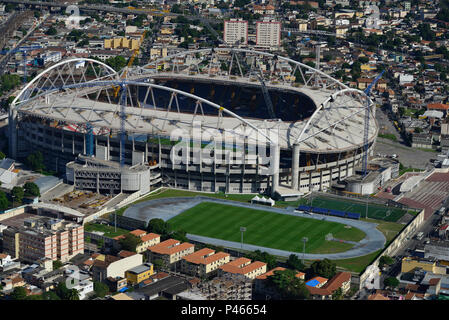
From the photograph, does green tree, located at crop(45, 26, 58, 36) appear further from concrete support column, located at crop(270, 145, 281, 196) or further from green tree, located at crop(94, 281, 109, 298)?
green tree, located at crop(94, 281, 109, 298)

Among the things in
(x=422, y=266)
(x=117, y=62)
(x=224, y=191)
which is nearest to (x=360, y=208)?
(x=224, y=191)

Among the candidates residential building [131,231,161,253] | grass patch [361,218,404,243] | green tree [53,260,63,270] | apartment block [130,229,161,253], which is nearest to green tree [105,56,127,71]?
grass patch [361,218,404,243]

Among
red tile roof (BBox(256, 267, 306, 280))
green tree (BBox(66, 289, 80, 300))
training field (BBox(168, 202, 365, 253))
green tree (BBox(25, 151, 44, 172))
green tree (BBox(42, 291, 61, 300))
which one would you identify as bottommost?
training field (BBox(168, 202, 365, 253))

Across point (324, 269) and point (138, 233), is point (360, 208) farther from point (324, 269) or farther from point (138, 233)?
point (138, 233)

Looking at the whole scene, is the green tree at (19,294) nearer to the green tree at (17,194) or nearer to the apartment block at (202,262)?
the apartment block at (202,262)

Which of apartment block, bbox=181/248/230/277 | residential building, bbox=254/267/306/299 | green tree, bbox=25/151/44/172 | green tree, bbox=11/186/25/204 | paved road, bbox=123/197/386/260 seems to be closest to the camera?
residential building, bbox=254/267/306/299
